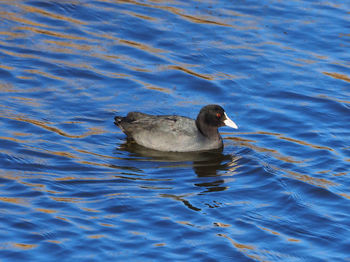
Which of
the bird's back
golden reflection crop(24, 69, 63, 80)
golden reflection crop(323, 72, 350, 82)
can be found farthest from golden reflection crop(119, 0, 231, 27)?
the bird's back

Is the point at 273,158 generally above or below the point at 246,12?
below

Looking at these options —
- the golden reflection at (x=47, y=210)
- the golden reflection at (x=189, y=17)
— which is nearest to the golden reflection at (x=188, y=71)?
the golden reflection at (x=189, y=17)

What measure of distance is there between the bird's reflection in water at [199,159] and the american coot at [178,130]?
0.35ft

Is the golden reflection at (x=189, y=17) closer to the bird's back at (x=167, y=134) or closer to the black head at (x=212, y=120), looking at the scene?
the black head at (x=212, y=120)

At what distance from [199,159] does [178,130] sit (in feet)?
2.04

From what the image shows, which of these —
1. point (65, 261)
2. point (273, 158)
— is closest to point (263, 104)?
point (273, 158)

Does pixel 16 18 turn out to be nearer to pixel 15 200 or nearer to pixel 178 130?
pixel 178 130

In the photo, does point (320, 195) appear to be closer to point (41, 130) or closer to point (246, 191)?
point (246, 191)

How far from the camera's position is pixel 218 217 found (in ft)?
28.9

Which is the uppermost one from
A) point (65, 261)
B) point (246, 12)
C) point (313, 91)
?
point (246, 12)

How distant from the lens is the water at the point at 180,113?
8.20 metres

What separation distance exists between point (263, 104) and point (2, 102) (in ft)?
14.3

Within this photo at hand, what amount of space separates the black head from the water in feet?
1.23

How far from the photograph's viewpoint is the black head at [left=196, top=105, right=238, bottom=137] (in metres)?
11.4
